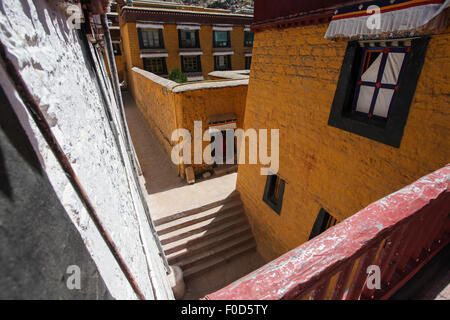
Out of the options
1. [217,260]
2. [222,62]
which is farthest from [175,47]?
[217,260]

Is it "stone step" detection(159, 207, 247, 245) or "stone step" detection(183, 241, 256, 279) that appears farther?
"stone step" detection(159, 207, 247, 245)

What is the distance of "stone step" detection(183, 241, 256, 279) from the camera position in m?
6.29

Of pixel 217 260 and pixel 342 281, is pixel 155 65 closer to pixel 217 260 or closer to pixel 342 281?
pixel 217 260

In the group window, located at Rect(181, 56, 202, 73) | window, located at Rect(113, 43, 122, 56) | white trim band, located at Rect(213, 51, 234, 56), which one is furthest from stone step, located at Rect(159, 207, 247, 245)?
window, located at Rect(113, 43, 122, 56)

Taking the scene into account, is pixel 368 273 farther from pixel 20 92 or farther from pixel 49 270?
pixel 20 92

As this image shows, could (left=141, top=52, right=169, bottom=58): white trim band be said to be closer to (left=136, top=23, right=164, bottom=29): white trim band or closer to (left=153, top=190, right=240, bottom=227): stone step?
(left=136, top=23, right=164, bottom=29): white trim band

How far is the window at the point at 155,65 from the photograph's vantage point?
16.6 metres

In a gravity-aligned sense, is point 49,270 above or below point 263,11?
below

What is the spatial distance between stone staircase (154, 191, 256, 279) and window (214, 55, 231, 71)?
47.9 ft

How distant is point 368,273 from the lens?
57.6 inches

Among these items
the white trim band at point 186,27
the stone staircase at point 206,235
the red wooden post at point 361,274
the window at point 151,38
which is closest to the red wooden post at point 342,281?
the red wooden post at point 361,274

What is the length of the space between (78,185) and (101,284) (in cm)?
33

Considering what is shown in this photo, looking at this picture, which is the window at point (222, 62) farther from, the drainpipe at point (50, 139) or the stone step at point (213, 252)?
the drainpipe at point (50, 139)
